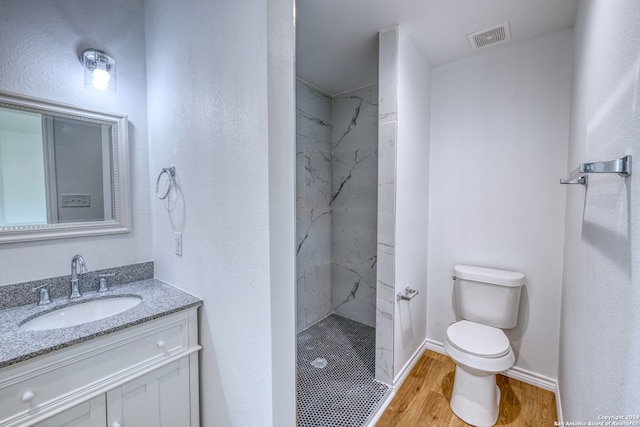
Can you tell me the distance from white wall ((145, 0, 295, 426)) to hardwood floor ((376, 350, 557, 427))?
0.97 metres

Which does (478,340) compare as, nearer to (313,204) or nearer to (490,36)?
(313,204)

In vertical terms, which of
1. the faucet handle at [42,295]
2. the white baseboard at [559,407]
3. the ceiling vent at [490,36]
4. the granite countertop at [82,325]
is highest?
the ceiling vent at [490,36]

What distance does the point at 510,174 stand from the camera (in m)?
1.94

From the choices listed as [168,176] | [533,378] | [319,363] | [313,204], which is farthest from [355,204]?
[533,378]

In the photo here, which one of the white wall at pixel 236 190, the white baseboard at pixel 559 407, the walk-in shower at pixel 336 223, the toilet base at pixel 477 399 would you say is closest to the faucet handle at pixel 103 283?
the white wall at pixel 236 190

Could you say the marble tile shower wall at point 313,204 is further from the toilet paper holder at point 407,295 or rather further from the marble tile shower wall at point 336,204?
the toilet paper holder at point 407,295

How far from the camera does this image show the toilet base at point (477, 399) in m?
1.57

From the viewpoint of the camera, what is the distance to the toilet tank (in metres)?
1.83

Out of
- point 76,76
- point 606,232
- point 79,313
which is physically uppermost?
point 76,76

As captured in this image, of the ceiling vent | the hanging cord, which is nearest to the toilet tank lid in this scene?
the ceiling vent

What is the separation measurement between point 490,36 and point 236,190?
1984 millimetres

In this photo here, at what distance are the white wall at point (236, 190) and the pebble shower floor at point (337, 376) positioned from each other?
2.18 ft

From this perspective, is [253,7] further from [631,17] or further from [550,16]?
[550,16]

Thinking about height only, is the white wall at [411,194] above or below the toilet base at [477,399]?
above
